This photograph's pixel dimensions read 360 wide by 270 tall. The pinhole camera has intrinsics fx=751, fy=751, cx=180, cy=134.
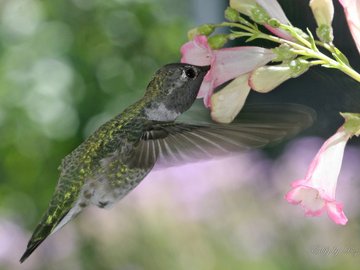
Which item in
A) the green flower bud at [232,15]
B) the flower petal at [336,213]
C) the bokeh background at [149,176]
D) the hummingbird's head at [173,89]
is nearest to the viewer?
the flower petal at [336,213]

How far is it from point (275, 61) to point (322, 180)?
202 millimetres

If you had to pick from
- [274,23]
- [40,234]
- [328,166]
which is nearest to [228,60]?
[274,23]

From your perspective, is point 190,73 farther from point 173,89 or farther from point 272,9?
point 272,9

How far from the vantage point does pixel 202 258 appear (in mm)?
2471

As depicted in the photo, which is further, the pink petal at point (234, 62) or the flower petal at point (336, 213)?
the pink petal at point (234, 62)

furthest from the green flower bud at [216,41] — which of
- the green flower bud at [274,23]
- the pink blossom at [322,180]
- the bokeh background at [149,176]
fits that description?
the bokeh background at [149,176]

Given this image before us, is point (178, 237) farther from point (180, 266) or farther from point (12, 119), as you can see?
point (12, 119)

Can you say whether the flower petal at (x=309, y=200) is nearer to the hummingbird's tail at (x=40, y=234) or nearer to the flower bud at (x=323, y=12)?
the flower bud at (x=323, y=12)

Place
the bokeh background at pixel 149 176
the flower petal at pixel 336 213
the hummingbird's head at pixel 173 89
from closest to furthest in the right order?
the flower petal at pixel 336 213 → the hummingbird's head at pixel 173 89 → the bokeh background at pixel 149 176

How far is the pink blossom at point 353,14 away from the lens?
1082 mm

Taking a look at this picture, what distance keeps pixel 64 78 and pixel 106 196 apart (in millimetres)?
2478

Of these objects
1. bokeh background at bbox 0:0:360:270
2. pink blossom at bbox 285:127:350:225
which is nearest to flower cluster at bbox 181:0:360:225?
pink blossom at bbox 285:127:350:225

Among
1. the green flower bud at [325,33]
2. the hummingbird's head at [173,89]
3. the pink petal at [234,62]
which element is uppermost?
the green flower bud at [325,33]

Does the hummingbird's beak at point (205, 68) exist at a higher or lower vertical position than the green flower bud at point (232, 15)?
lower
